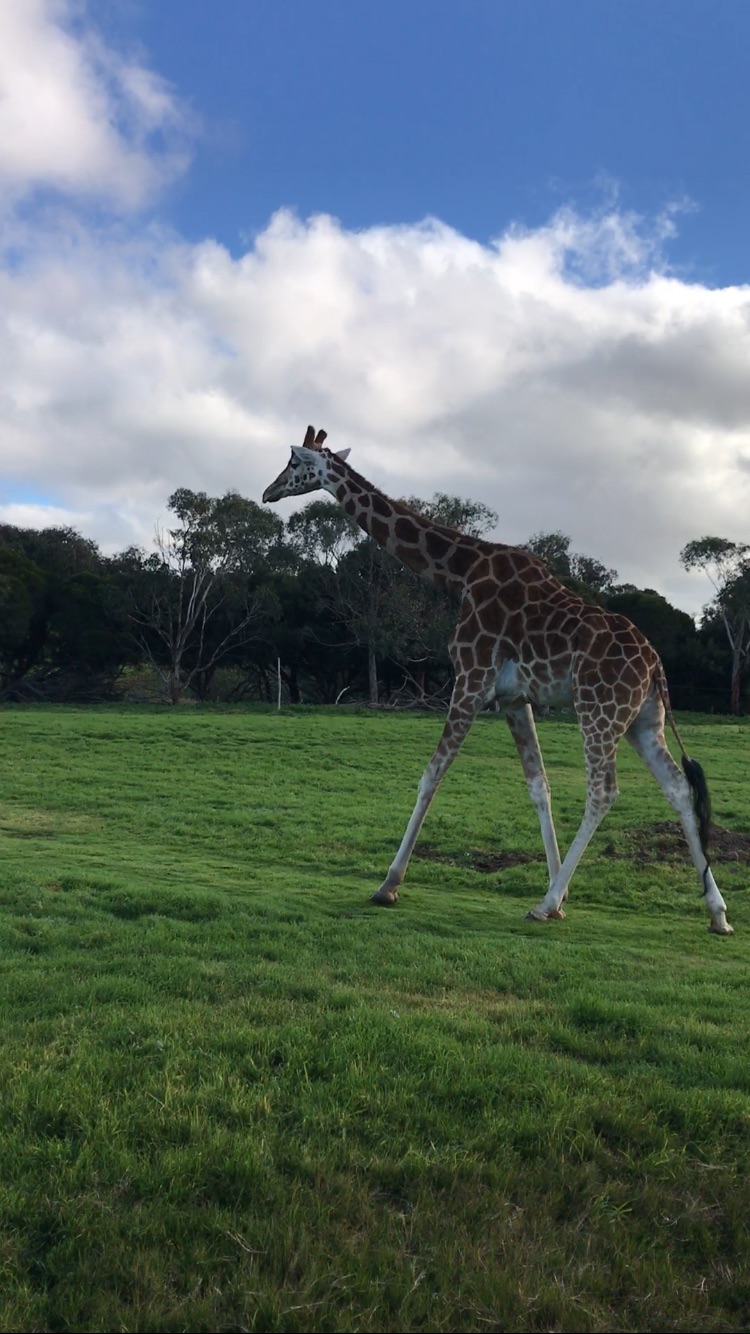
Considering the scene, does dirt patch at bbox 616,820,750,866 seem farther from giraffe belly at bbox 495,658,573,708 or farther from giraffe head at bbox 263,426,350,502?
giraffe head at bbox 263,426,350,502

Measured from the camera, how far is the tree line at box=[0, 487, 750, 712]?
4200 centimetres

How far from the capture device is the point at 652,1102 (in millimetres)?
4523

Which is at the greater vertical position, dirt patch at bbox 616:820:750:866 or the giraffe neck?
the giraffe neck

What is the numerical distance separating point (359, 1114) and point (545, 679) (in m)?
6.95

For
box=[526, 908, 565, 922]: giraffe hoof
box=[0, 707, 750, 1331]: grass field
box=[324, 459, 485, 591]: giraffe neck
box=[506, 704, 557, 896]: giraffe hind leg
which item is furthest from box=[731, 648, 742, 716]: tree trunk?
box=[526, 908, 565, 922]: giraffe hoof

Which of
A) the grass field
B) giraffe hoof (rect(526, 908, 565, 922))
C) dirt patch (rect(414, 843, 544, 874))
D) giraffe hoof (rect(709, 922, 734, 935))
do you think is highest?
the grass field

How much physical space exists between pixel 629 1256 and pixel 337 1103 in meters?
1.44

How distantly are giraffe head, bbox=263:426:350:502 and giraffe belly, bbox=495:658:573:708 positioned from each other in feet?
11.8

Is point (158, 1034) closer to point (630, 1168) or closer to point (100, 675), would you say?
point (630, 1168)

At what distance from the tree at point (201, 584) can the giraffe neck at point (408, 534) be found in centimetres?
2990

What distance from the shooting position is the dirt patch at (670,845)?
13.9 m

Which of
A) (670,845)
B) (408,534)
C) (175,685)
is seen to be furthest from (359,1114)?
(175,685)

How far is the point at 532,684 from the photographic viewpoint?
10648 millimetres

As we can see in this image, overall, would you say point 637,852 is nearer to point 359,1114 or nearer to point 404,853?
point 404,853
